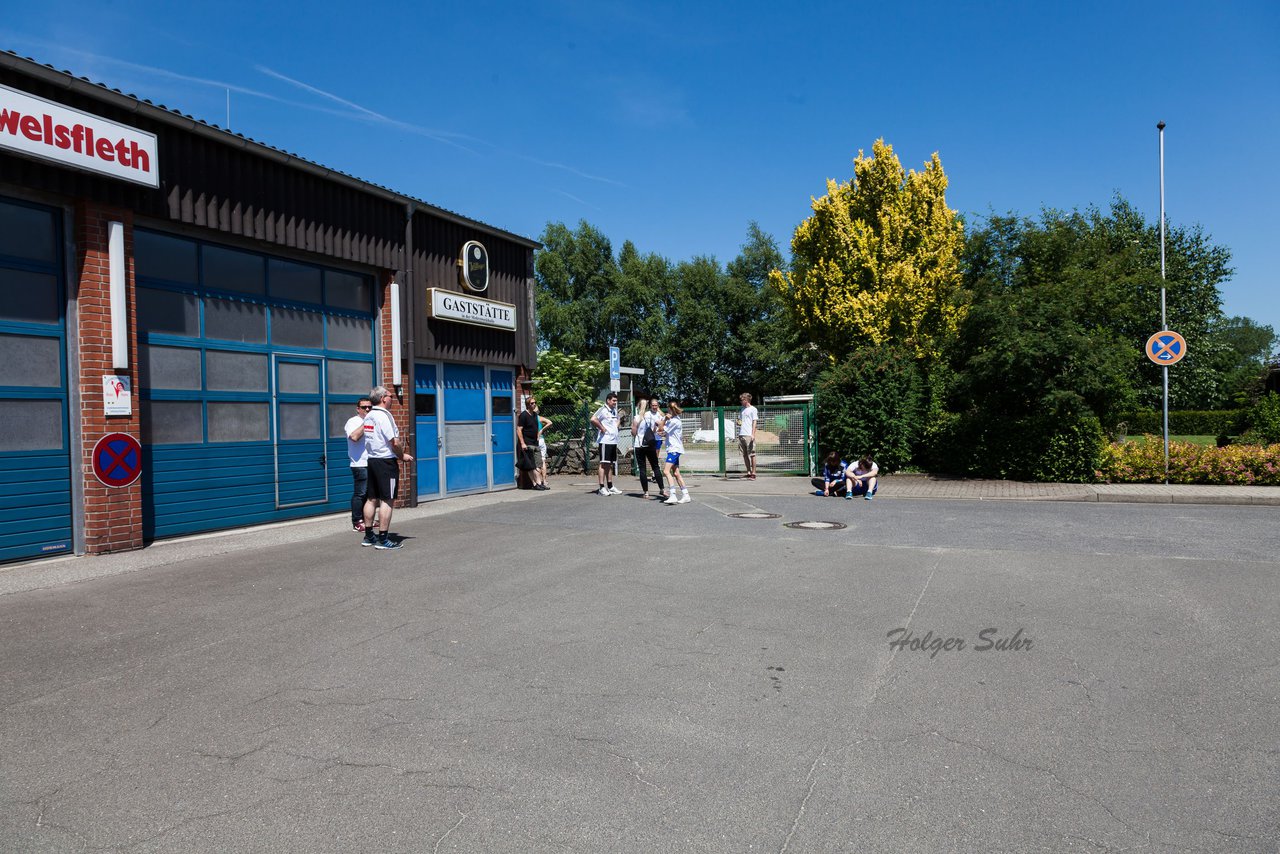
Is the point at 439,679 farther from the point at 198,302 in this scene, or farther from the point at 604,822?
the point at 198,302

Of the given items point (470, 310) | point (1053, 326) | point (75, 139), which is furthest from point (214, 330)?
point (1053, 326)

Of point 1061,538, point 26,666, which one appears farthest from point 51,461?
point 1061,538

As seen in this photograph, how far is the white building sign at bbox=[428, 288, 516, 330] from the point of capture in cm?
1409

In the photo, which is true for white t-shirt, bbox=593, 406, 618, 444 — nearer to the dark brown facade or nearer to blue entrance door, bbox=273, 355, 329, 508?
the dark brown facade

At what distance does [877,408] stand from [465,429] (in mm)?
9143

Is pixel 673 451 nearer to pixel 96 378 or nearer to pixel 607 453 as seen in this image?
pixel 607 453

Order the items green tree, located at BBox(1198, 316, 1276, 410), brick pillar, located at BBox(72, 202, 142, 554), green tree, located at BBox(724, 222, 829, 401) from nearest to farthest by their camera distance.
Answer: brick pillar, located at BBox(72, 202, 142, 554) → green tree, located at BBox(1198, 316, 1276, 410) → green tree, located at BBox(724, 222, 829, 401)

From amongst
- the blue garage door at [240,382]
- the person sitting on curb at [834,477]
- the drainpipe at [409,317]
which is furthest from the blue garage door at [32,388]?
the person sitting on curb at [834,477]

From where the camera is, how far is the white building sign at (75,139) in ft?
26.3

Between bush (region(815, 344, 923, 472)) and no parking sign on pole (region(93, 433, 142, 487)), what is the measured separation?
13.8 m

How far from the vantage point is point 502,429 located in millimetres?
16312

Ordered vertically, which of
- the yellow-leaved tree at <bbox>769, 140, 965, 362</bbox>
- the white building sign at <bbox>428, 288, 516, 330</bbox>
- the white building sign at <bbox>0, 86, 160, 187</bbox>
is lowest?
the white building sign at <bbox>428, 288, 516, 330</bbox>

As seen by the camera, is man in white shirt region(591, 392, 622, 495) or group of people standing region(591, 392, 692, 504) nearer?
group of people standing region(591, 392, 692, 504)

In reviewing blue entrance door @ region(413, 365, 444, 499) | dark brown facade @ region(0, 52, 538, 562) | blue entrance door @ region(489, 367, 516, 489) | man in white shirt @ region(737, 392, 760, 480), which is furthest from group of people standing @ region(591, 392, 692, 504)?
man in white shirt @ region(737, 392, 760, 480)
